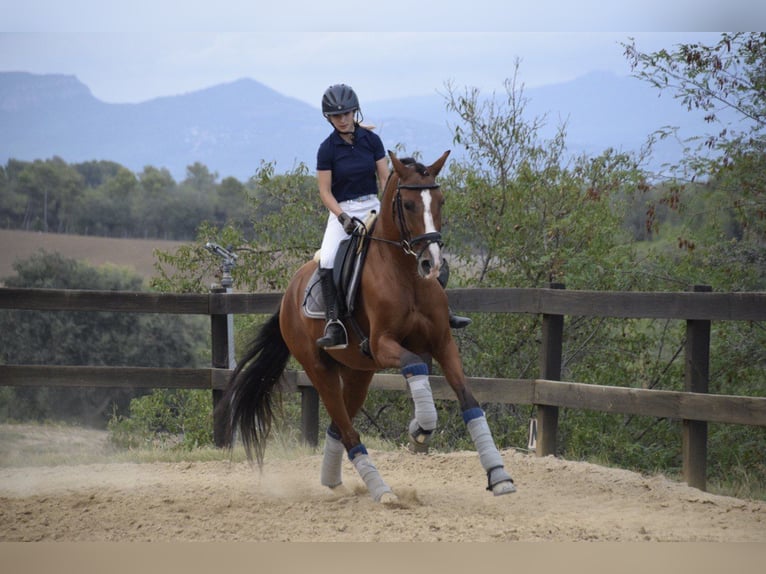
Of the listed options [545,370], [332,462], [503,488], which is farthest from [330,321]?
[545,370]

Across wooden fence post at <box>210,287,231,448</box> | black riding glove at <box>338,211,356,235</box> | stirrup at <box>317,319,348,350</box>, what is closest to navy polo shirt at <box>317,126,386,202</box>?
black riding glove at <box>338,211,356,235</box>

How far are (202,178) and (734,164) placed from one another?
5478cm

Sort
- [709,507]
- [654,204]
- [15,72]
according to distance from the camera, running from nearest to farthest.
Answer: [709,507], [654,204], [15,72]

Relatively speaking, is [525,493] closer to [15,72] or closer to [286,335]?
[286,335]

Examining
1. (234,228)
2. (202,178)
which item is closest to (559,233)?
(234,228)

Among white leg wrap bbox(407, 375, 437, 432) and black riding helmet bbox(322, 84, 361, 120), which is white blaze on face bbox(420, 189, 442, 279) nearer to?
white leg wrap bbox(407, 375, 437, 432)

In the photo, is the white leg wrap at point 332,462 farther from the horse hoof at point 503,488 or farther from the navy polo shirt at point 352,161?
the navy polo shirt at point 352,161

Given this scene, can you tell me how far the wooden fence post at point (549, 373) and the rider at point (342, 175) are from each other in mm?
1608

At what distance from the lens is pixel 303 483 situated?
6.25 m

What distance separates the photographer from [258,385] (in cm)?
637

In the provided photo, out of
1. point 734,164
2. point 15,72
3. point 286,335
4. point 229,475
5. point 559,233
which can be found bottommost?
point 229,475

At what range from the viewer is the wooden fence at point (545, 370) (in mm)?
5625

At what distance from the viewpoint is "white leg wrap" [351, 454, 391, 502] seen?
5.18 meters

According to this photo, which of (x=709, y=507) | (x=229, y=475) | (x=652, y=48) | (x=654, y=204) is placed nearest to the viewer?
(x=709, y=507)
